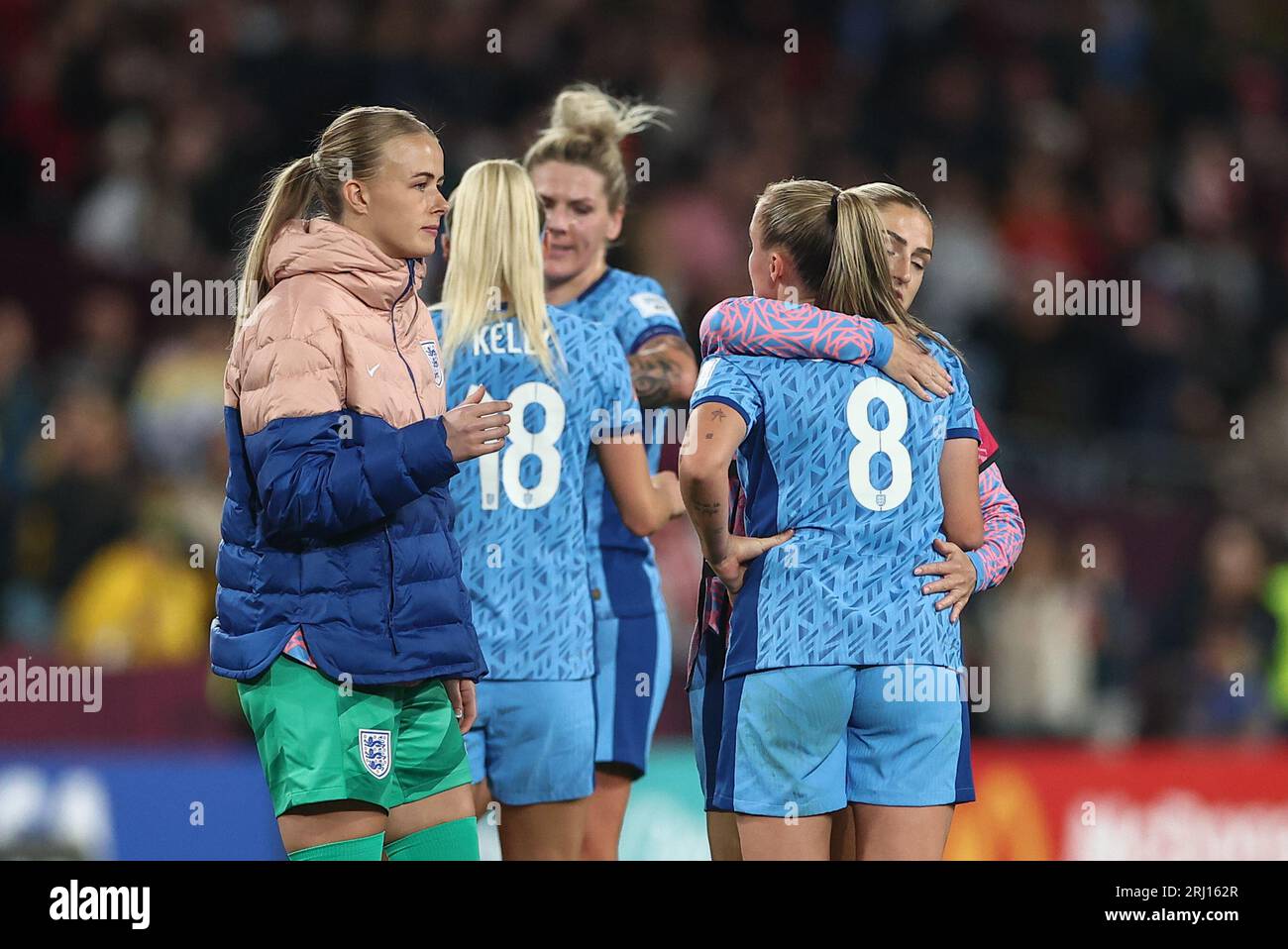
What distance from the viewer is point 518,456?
4.52 metres

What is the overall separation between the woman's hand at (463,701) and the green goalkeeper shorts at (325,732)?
0.29 meters

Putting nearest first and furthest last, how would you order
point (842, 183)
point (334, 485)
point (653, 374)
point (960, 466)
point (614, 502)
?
point (334, 485), point (960, 466), point (614, 502), point (653, 374), point (842, 183)

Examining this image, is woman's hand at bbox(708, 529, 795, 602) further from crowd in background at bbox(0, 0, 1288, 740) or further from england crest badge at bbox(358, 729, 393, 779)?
crowd in background at bbox(0, 0, 1288, 740)

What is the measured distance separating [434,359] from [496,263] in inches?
30.8

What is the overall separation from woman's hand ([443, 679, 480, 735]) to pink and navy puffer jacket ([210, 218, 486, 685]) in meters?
0.30

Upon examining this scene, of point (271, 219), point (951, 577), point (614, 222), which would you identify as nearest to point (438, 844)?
point (951, 577)

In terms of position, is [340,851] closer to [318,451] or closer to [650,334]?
[318,451]

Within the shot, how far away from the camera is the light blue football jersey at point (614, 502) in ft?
15.6

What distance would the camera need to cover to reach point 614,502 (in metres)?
4.73

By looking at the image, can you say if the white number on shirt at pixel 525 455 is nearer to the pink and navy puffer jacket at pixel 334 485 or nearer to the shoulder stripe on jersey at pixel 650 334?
the shoulder stripe on jersey at pixel 650 334

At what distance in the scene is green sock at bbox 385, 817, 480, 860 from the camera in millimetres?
3674

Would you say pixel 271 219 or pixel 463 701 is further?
pixel 463 701

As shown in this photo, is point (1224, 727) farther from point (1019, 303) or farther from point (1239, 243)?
point (1239, 243)
